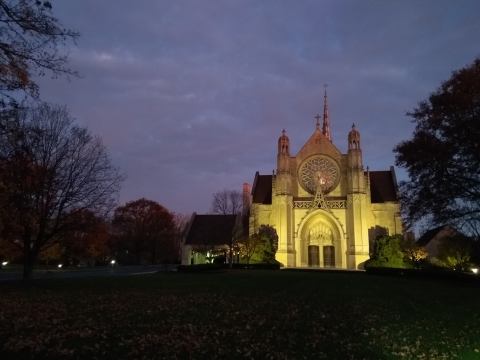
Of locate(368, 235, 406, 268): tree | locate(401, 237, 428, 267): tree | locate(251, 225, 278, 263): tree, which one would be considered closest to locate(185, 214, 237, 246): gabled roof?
locate(251, 225, 278, 263): tree

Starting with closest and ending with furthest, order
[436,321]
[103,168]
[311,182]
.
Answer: [436,321], [103,168], [311,182]

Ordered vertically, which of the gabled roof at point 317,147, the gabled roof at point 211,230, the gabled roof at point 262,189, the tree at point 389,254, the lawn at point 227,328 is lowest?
the lawn at point 227,328

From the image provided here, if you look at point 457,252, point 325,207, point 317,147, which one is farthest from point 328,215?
point 457,252

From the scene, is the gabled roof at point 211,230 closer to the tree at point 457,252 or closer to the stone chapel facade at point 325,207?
the stone chapel facade at point 325,207

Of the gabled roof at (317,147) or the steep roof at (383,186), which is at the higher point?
the gabled roof at (317,147)

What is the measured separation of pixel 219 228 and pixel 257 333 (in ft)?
166

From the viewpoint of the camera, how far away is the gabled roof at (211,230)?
187 feet

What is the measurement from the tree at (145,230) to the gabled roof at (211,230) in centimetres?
1299

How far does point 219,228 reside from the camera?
5953 centimetres

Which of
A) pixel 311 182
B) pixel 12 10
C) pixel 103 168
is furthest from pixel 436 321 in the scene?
pixel 311 182

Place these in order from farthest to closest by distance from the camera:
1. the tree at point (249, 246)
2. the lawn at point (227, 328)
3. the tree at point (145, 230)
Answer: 1. the tree at point (145, 230)
2. the tree at point (249, 246)
3. the lawn at point (227, 328)

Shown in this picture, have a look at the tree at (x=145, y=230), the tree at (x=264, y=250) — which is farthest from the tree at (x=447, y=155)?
the tree at (x=145, y=230)

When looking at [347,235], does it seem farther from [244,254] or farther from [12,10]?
[12,10]

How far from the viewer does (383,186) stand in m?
56.2
